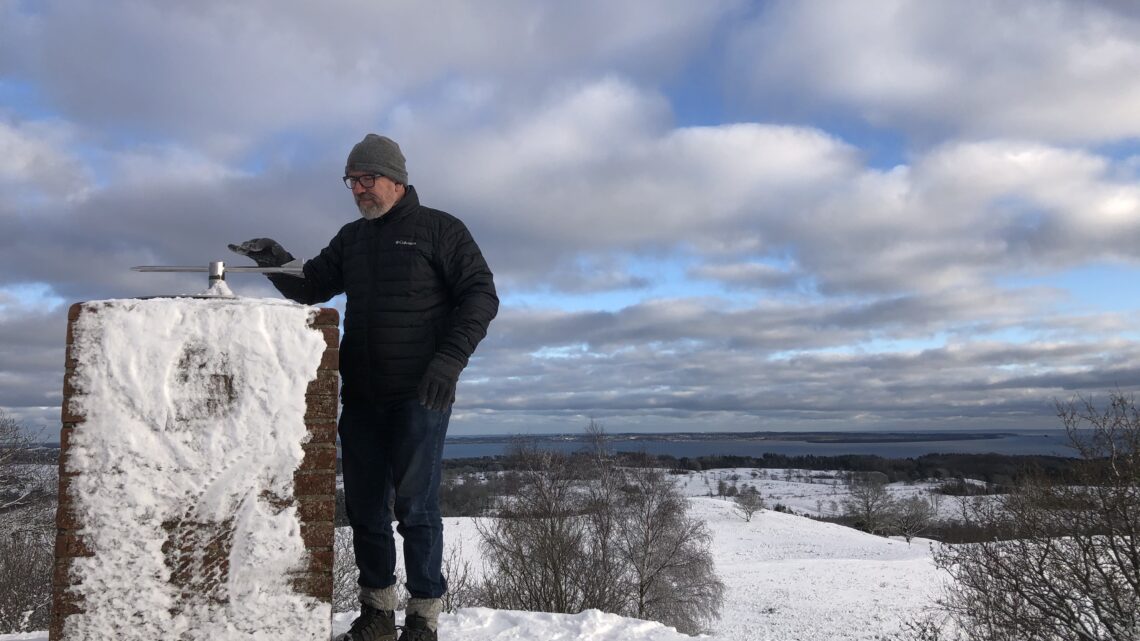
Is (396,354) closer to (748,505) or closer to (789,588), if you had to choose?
(789,588)

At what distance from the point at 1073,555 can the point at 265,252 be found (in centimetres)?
2108

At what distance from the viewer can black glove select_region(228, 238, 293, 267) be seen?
121 inches

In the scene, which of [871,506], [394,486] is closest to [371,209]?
[394,486]

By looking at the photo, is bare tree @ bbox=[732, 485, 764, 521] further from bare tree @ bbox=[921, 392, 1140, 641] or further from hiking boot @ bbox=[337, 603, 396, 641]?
hiking boot @ bbox=[337, 603, 396, 641]

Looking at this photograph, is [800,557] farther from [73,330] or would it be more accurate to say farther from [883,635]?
[73,330]

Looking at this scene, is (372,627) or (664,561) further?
(664,561)

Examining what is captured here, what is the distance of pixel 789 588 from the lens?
3494 centimetres

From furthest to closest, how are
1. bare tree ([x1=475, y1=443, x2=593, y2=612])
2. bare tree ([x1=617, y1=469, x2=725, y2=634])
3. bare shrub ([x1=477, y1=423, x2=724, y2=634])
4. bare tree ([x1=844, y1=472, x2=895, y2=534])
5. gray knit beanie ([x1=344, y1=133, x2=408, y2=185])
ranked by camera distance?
1. bare tree ([x1=844, y1=472, x2=895, y2=534])
2. bare tree ([x1=617, y1=469, x2=725, y2=634])
3. bare shrub ([x1=477, y1=423, x2=724, y2=634])
4. bare tree ([x1=475, y1=443, x2=593, y2=612])
5. gray knit beanie ([x1=344, y1=133, x2=408, y2=185])

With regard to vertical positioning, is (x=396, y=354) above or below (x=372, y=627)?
above

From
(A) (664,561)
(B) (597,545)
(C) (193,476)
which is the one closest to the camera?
(C) (193,476)

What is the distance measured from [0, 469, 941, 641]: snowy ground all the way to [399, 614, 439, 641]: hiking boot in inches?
43.2

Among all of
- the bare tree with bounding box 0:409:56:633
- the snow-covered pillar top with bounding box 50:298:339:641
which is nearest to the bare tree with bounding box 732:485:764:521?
the bare tree with bounding box 0:409:56:633

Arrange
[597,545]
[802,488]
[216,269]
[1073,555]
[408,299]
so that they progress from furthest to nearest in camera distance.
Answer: [802,488]
[597,545]
[1073,555]
[408,299]
[216,269]

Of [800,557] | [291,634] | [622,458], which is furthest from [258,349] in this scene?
[800,557]
